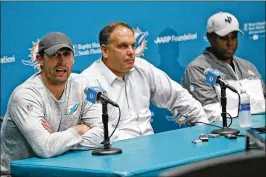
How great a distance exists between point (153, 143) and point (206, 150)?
39 cm

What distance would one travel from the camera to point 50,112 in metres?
3.61

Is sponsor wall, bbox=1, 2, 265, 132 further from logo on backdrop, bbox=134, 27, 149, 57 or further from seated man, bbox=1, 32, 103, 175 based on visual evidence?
seated man, bbox=1, 32, 103, 175

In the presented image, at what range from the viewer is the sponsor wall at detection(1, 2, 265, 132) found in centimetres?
450

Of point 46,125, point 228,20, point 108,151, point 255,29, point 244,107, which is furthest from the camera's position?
point 255,29

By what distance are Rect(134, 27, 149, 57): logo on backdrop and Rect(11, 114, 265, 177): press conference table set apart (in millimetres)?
1658

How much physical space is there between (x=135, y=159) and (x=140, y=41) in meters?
2.34

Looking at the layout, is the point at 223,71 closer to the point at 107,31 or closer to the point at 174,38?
the point at 174,38

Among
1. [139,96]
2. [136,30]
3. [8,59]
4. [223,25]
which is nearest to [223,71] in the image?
[223,25]

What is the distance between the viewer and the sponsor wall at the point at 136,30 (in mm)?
4500

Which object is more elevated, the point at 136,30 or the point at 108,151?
the point at 136,30

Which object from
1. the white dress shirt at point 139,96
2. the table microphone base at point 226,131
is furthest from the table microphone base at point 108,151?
the white dress shirt at point 139,96

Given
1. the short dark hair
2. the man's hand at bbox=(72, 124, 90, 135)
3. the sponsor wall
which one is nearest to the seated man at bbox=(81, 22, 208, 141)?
the short dark hair

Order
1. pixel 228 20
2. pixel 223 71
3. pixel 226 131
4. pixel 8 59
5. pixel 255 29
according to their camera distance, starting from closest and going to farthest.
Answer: pixel 226 131, pixel 8 59, pixel 223 71, pixel 228 20, pixel 255 29

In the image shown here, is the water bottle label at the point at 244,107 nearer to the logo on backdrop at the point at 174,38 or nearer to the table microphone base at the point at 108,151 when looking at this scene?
the table microphone base at the point at 108,151
